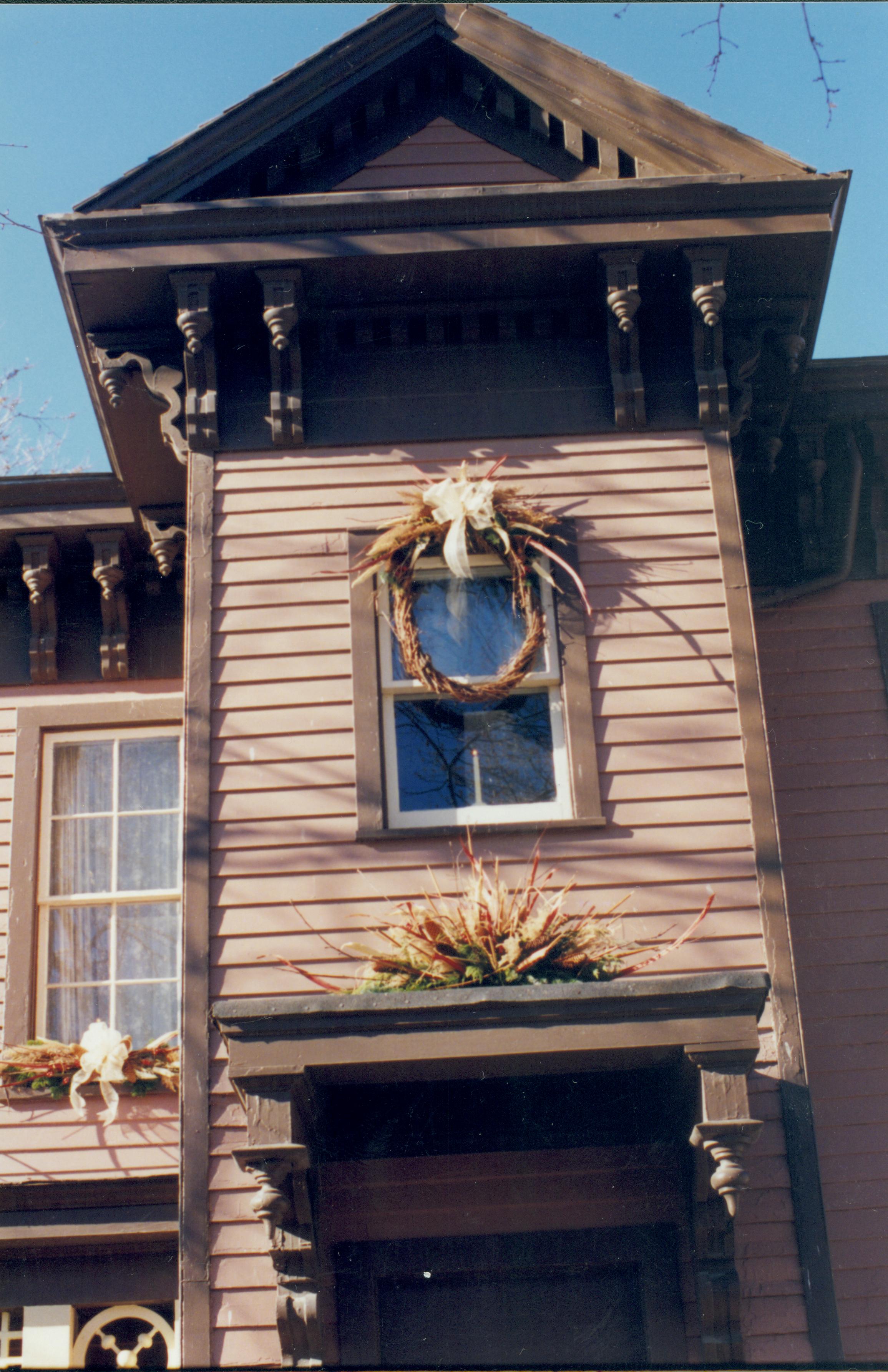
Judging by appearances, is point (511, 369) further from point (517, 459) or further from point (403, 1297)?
point (403, 1297)

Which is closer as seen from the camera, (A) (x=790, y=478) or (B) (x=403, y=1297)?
(B) (x=403, y=1297)

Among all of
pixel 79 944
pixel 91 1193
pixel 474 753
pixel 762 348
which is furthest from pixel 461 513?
pixel 91 1193

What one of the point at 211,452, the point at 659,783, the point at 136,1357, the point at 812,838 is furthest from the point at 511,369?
the point at 136,1357

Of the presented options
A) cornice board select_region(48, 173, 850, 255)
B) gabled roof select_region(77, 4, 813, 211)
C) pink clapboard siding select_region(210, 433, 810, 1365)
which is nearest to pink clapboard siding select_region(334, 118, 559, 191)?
gabled roof select_region(77, 4, 813, 211)

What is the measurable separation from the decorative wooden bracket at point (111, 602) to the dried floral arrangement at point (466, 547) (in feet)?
7.04

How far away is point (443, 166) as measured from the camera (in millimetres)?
7980

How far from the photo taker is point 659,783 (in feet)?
22.5

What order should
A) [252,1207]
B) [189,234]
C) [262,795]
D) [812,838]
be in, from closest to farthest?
1. [252,1207]
2. [262,795]
3. [189,234]
4. [812,838]

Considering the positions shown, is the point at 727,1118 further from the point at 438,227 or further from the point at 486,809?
the point at 438,227

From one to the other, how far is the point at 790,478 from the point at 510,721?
9.31 feet

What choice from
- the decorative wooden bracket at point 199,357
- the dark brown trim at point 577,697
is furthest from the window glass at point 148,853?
the dark brown trim at point 577,697

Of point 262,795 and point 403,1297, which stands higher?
point 262,795

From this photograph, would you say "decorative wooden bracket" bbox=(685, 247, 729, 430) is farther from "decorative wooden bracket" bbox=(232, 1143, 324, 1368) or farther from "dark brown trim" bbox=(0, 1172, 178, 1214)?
"dark brown trim" bbox=(0, 1172, 178, 1214)

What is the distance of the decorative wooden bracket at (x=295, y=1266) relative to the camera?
18.5ft
